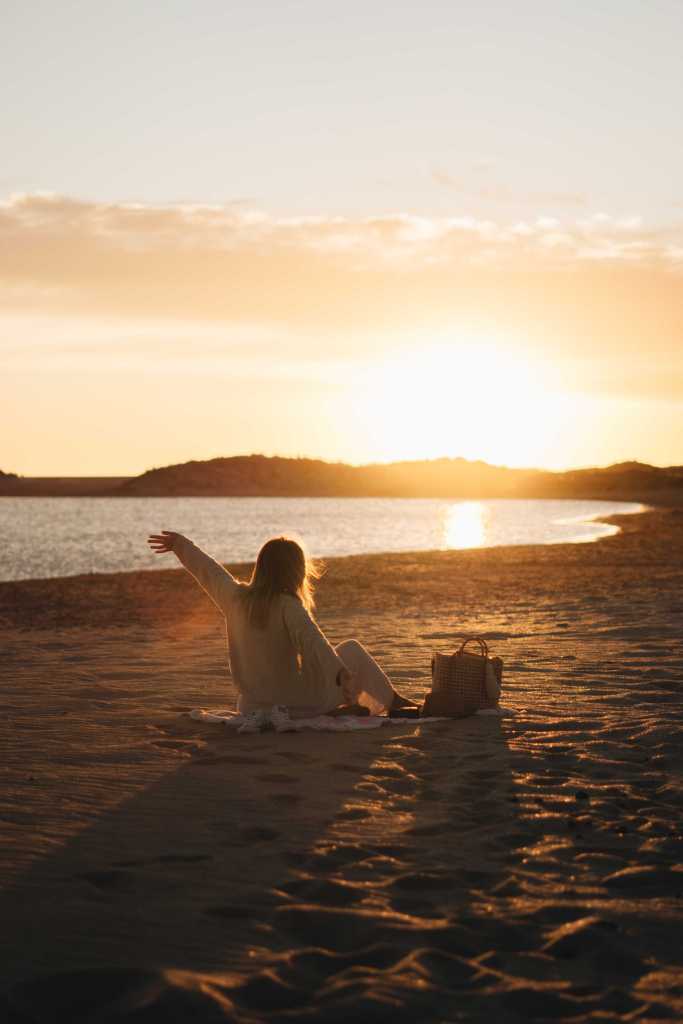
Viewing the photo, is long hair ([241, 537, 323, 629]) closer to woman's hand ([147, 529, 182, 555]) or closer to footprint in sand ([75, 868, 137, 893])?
woman's hand ([147, 529, 182, 555])

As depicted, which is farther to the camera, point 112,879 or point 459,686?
point 459,686

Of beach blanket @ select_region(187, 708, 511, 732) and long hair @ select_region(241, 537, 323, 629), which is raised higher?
long hair @ select_region(241, 537, 323, 629)

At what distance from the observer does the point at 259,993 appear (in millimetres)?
3943

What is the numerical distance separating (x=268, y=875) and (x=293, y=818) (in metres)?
0.91

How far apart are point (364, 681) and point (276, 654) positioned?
785mm

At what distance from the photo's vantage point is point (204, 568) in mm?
8359

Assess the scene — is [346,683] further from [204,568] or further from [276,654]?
[204,568]

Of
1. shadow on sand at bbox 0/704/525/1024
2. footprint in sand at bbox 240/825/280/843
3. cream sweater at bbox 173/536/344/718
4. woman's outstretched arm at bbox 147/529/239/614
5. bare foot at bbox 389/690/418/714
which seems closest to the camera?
shadow on sand at bbox 0/704/525/1024

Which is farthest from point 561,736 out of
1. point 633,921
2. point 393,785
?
point 633,921

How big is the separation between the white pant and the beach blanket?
11cm

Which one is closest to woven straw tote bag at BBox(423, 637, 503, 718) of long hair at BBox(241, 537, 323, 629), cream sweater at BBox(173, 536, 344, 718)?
cream sweater at BBox(173, 536, 344, 718)

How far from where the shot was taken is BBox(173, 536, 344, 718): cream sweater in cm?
805

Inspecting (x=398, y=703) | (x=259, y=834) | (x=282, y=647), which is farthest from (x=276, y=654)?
(x=259, y=834)

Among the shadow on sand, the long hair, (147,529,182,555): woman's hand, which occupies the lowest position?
the shadow on sand
